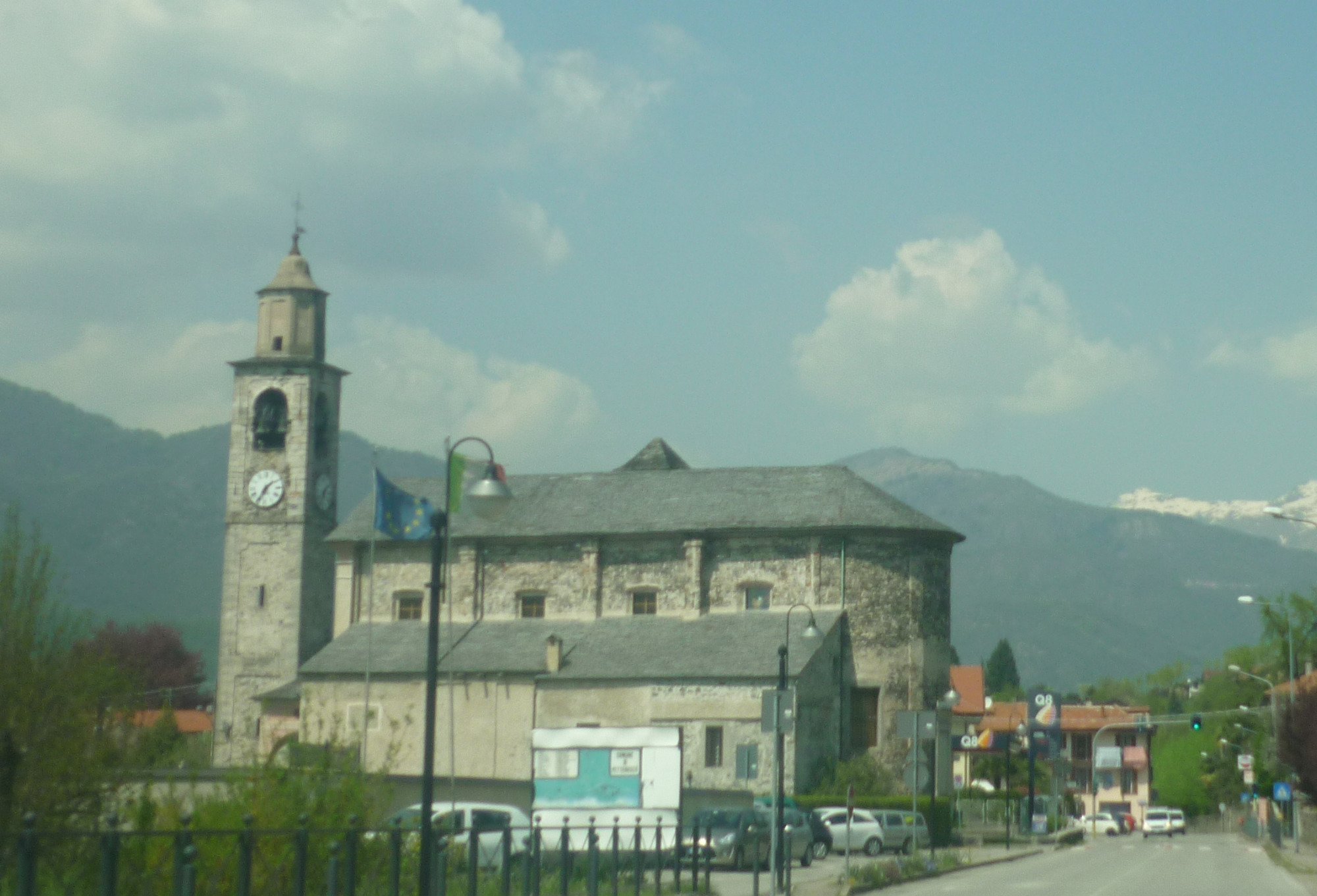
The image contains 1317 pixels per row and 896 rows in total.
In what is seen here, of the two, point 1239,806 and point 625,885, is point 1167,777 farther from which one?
point 625,885

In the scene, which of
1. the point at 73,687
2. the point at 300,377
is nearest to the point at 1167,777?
the point at 300,377

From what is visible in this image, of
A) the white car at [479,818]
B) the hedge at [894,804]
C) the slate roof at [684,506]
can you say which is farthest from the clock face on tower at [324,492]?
the white car at [479,818]

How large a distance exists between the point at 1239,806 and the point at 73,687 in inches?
4242

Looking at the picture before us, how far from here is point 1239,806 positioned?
11256 centimetres

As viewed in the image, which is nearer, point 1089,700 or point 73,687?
point 73,687

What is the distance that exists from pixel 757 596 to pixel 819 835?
631 inches

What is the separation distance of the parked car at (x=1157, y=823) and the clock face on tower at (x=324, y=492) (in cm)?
4570

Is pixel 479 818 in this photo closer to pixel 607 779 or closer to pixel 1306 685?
pixel 607 779

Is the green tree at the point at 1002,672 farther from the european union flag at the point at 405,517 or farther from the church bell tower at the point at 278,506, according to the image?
the european union flag at the point at 405,517

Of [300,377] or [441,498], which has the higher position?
[300,377]

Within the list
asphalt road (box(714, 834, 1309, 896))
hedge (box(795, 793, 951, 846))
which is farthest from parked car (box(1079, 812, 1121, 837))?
asphalt road (box(714, 834, 1309, 896))

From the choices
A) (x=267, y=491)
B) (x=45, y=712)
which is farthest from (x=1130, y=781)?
(x=45, y=712)

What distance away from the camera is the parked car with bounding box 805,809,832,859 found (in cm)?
4291

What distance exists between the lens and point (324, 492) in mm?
64938
